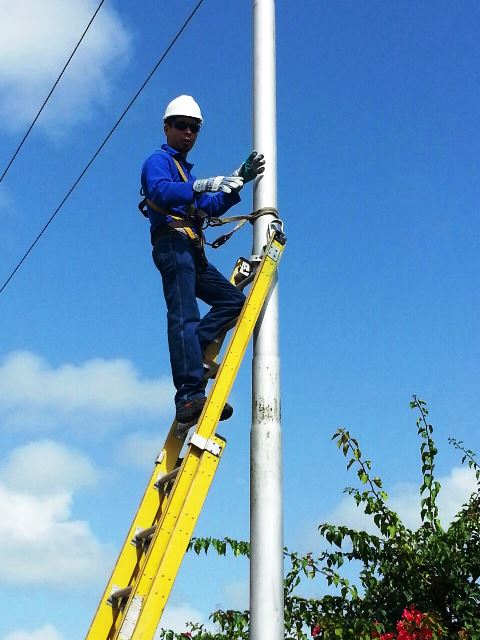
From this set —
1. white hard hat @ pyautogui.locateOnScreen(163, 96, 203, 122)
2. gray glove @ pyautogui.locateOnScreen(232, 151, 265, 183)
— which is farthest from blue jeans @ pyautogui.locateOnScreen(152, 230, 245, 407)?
white hard hat @ pyautogui.locateOnScreen(163, 96, 203, 122)

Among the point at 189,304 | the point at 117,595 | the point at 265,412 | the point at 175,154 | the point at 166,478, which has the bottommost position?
the point at 117,595

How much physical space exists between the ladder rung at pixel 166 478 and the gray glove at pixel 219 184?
4.98 ft

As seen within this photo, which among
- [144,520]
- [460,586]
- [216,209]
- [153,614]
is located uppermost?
[216,209]

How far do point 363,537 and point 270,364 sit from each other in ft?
8.23

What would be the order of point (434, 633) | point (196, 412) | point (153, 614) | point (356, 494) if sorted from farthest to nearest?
point (356, 494) < point (434, 633) < point (196, 412) < point (153, 614)

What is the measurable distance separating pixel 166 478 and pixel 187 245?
1.33m

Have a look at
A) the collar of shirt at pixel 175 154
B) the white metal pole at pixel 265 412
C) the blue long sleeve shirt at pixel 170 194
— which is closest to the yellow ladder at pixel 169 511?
the white metal pole at pixel 265 412

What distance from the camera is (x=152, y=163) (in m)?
5.52

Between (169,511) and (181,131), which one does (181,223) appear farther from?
(169,511)

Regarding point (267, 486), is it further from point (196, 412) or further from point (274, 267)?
point (274, 267)

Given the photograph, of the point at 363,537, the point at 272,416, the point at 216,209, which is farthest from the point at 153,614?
the point at 363,537

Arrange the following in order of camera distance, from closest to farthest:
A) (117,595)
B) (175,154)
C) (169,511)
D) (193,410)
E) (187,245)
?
(169,511) → (117,595) → (193,410) → (187,245) → (175,154)

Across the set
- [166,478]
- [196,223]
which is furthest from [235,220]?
[166,478]

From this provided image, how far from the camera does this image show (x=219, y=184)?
5.24 meters
